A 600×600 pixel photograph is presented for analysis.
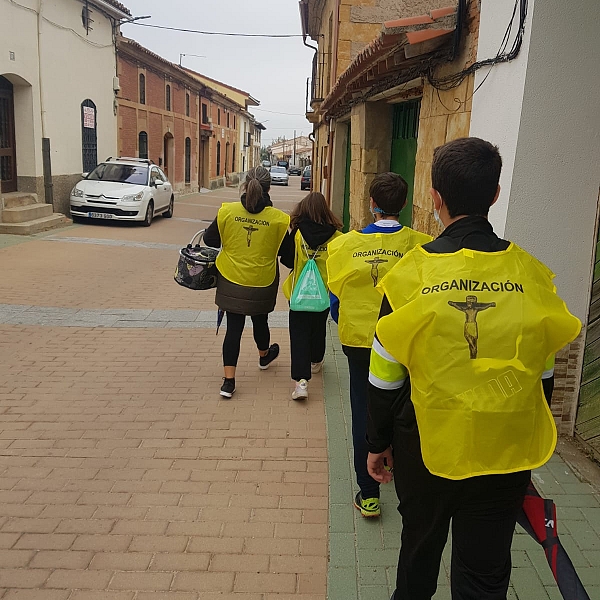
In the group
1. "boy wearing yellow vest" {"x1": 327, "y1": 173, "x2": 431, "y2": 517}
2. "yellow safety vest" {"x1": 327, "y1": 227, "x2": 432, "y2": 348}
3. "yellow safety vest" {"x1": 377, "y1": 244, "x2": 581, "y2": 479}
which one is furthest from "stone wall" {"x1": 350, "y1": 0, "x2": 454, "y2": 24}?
"yellow safety vest" {"x1": 377, "y1": 244, "x2": 581, "y2": 479}

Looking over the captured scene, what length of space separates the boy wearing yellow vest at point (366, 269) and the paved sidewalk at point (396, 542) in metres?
0.15

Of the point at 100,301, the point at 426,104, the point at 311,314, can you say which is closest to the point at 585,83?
the point at 426,104

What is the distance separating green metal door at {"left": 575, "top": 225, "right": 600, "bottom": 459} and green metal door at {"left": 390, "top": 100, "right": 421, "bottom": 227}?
288 centimetres

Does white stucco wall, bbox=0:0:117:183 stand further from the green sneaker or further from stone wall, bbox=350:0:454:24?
the green sneaker

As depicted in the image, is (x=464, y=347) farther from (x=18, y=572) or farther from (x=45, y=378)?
(x=45, y=378)

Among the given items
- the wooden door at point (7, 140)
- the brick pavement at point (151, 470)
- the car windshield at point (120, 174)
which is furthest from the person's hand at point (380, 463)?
the car windshield at point (120, 174)

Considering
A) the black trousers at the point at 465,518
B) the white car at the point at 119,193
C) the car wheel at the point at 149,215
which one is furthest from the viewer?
the car wheel at the point at 149,215

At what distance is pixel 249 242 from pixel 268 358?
1.35m

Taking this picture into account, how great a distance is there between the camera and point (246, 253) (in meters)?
4.66

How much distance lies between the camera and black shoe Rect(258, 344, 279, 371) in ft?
18.2

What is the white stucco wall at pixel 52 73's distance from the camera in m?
13.9

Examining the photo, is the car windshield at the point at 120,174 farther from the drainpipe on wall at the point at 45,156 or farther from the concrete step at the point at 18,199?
the concrete step at the point at 18,199

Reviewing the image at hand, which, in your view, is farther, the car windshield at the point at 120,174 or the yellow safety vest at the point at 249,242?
the car windshield at the point at 120,174

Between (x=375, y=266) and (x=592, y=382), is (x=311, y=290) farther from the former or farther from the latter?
(x=592, y=382)
